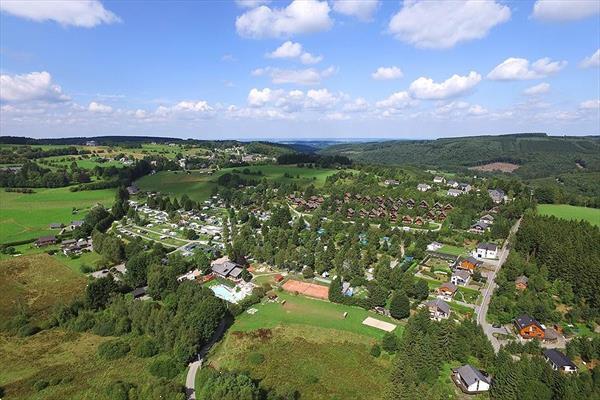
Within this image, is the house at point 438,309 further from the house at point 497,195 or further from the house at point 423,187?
the house at point 423,187

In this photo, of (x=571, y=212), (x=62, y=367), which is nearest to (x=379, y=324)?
(x=62, y=367)

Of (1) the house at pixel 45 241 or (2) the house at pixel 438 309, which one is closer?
(2) the house at pixel 438 309

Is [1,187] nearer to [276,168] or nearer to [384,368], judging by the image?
[276,168]

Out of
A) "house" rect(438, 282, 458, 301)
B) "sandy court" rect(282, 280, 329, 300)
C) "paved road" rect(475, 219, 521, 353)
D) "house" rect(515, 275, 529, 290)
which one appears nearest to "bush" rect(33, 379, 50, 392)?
"sandy court" rect(282, 280, 329, 300)

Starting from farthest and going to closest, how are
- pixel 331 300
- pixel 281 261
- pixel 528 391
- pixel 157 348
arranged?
pixel 281 261 → pixel 331 300 → pixel 157 348 → pixel 528 391

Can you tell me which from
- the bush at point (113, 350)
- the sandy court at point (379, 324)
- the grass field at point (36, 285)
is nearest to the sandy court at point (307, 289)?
the sandy court at point (379, 324)

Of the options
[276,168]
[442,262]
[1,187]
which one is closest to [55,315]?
[442,262]

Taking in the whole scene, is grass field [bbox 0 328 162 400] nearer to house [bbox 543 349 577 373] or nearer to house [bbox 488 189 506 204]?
house [bbox 543 349 577 373]

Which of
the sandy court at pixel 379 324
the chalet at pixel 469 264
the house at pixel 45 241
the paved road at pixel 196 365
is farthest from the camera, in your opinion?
the house at pixel 45 241

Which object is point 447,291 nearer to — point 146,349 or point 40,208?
point 146,349
